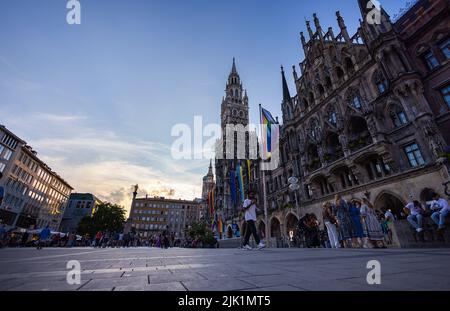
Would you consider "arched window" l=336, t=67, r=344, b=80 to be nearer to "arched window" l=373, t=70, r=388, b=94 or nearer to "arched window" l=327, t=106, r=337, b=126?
"arched window" l=327, t=106, r=337, b=126

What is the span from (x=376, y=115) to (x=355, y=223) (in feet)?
40.4

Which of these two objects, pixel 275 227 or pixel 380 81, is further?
pixel 275 227

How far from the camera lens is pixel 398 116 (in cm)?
1627

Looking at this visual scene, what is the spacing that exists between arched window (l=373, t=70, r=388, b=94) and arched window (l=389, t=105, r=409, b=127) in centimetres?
172

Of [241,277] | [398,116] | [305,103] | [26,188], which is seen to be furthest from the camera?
[26,188]

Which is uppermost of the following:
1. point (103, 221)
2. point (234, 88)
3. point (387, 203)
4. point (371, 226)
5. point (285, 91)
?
point (234, 88)

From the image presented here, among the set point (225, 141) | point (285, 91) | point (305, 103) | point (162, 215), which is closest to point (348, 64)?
point (305, 103)

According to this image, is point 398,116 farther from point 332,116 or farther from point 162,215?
point 162,215

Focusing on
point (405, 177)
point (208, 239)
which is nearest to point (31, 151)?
point (208, 239)

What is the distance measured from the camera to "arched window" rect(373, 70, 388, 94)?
17.3 meters
